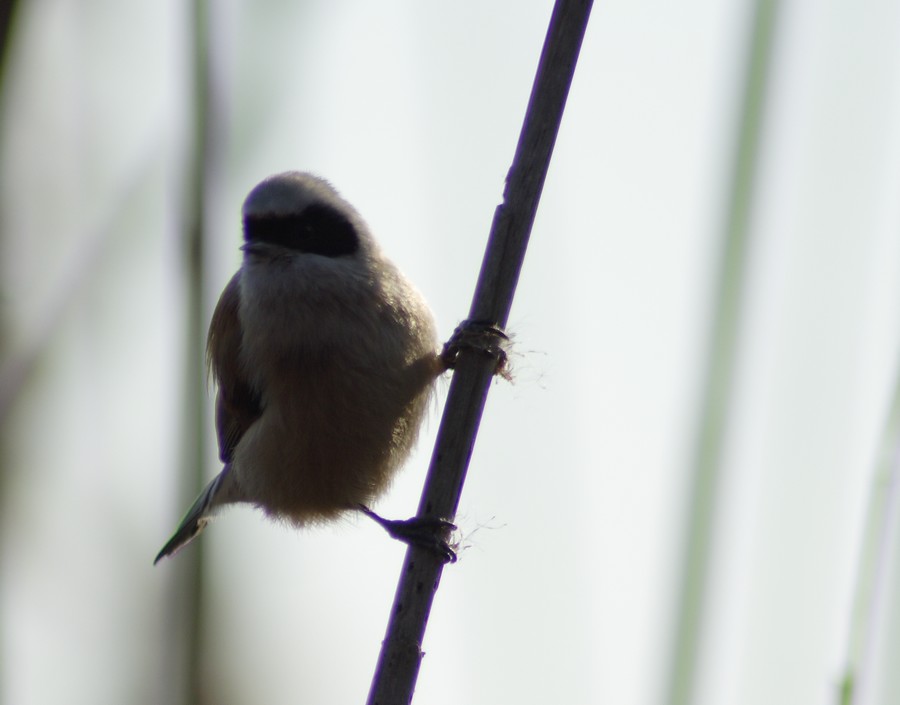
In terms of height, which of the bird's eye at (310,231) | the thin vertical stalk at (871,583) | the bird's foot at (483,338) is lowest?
→ the thin vertical stalk at (871,583)

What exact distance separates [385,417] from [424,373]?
4.7 inches

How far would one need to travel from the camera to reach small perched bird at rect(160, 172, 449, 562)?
193 centimetres

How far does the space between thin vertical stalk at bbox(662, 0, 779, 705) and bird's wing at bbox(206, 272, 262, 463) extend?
127 centimetres

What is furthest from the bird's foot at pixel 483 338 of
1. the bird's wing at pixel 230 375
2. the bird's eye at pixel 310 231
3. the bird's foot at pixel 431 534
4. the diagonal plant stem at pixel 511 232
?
the bird's wing at pixel 230 375

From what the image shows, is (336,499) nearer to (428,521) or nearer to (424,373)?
(424,373)

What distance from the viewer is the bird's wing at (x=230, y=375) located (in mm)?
2154

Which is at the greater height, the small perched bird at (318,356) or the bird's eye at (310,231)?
the bird's eye at (310,231)

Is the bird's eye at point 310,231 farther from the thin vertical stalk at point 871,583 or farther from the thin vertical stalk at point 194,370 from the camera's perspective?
the thin vertical stalk at point 871,583

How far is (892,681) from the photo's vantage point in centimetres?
89

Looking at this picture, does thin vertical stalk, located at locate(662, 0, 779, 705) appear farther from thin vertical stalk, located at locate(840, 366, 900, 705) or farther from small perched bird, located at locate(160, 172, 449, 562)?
small perched bird, located at locate(160, 172, 449, 562)

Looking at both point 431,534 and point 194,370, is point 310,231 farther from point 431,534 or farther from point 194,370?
point 194,370

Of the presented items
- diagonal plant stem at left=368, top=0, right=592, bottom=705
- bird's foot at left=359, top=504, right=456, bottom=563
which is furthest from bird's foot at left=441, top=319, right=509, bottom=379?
bird's foot at left=359, top=504, right=456, bottom=563

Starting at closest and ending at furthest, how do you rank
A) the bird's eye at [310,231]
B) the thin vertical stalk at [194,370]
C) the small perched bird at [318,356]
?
the thin vertical stalk at [194,370], the small perched bird at [318,356], the bird's eye at [310,231]

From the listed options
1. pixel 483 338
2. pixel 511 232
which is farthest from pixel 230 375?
pixel 511 232
